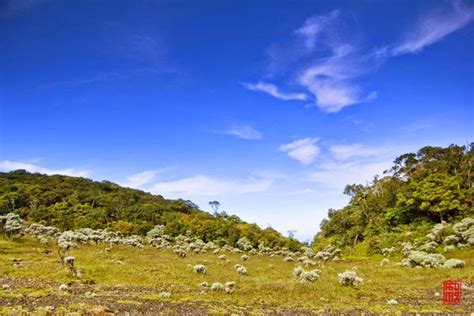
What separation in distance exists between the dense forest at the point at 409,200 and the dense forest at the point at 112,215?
1164 centimetres

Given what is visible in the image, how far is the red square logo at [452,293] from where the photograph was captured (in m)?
16.0

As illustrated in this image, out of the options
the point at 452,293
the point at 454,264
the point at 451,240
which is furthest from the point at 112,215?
the point at 452,293

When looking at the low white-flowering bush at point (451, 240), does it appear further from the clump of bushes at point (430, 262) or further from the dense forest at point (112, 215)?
the dense forest at point (112, 215)

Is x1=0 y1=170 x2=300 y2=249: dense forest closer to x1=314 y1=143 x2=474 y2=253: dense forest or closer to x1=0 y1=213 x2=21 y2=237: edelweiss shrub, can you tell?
x1=314 y1=143 x2=474 y2=253: dense forest

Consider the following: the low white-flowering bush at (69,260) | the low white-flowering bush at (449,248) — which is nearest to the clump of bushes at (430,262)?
the low white-flowering bush at (449,248)

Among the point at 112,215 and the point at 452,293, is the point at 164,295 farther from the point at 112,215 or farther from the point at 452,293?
the point at 112,215

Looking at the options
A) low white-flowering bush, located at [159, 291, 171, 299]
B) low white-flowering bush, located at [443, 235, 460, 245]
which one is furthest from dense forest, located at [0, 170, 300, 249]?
low white-flowering bush, located at [159, 291, 171, 299]

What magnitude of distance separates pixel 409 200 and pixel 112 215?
53.5 metres

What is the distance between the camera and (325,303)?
16.0 meters

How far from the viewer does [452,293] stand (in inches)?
669

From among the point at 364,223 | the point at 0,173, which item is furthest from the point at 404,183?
the point at 0,173

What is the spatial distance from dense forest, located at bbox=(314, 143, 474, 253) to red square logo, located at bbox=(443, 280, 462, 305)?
2892cm

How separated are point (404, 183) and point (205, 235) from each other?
3403cm

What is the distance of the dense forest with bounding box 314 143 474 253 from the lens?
159ft
